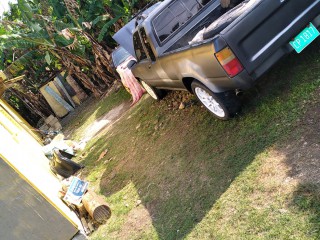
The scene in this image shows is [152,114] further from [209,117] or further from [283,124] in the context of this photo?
[283,124]

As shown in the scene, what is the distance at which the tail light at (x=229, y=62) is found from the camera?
380cm

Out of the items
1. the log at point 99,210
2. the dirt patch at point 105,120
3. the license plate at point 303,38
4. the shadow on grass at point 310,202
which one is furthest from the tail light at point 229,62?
the dirt patch at point 105,120

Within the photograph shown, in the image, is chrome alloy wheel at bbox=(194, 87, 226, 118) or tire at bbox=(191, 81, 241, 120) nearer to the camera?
tire at bbox=(191, 81, 241, 120)

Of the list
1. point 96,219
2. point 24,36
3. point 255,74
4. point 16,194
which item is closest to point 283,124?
point 255,74

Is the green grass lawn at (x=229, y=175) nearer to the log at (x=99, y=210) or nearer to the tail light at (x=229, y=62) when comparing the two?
the log at (x=99, y=210)

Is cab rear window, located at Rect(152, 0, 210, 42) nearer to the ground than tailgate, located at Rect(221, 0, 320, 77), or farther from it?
farther from it

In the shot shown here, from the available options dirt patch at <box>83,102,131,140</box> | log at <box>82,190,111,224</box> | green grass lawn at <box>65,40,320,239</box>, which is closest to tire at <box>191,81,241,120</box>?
green grass lawn at <box>65,40,320,239</box>

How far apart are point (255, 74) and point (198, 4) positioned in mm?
2242

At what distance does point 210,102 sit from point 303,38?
160cm

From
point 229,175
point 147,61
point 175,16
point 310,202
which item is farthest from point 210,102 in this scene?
point 310,202

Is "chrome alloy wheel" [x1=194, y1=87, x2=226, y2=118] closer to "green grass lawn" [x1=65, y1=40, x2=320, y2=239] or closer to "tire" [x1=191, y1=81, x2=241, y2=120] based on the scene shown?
"tire" [x1=191, y1=81, x2=241, y2=120]

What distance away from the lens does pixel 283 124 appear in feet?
13.2

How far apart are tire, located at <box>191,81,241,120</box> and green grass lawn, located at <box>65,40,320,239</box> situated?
0.55 feet

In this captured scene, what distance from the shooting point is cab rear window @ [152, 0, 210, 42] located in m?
5.56
